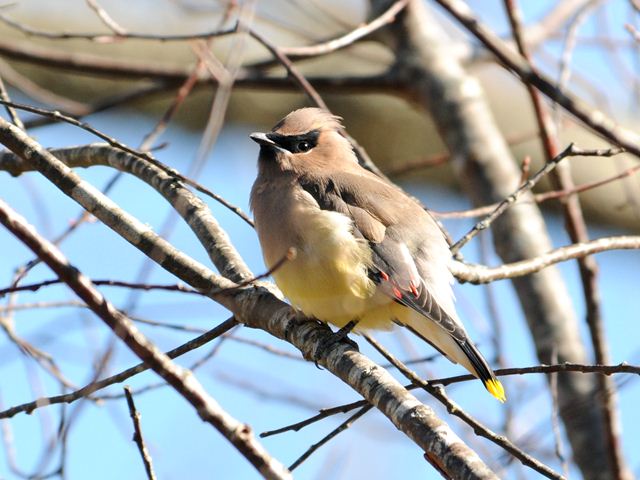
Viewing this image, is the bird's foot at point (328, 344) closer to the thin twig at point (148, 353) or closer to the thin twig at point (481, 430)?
the thin twig at point (481, 430)

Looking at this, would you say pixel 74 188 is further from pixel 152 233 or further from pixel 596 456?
pixel 596 456

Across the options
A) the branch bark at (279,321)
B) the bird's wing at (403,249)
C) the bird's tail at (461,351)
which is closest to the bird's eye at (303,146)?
the bird's wing at (403,249)

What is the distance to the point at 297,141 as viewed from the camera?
4383 millimetres

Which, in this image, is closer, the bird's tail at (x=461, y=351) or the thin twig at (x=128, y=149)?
the thin twig at (x=128, y=149)

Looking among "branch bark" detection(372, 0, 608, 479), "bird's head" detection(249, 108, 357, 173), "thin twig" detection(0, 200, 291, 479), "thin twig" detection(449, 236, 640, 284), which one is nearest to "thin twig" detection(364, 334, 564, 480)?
"thin twig" detection(449, 236, 640, 284)

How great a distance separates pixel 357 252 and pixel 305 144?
0.80 m

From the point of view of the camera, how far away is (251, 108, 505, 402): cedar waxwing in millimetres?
3623

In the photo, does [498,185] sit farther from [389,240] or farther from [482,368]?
[482,368]

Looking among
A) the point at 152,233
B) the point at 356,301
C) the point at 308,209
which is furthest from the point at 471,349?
the point at 152,233

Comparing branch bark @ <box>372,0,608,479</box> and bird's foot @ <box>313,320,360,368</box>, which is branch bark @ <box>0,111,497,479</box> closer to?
bird's foot @ <box>313,320,360,368</box>

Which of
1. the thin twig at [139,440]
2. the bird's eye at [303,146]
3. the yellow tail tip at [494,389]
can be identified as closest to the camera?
the thin twig at [139,440]

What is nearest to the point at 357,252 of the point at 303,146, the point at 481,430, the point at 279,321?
→ the point at 279,321

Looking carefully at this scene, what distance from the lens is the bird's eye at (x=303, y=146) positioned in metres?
4.37

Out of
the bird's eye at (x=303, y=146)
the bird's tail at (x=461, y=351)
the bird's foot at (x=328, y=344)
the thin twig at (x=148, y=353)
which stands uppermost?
the bird's eye at (x=303, y=146)
